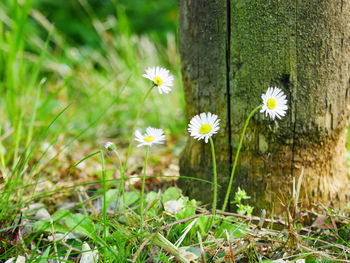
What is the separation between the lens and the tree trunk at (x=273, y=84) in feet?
4.89

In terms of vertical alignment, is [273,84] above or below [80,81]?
below

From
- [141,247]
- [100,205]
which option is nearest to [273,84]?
[141,247]

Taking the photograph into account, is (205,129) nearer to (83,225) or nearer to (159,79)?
(159,79)

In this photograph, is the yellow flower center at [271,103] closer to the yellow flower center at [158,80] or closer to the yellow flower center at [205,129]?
the yellow flower center at [205,129]

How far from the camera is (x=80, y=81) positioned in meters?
3.92

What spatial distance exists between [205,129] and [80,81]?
110 inches

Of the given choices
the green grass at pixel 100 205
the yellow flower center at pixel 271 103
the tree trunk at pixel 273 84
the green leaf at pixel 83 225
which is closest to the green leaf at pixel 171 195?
the green grass at pixel 100 205

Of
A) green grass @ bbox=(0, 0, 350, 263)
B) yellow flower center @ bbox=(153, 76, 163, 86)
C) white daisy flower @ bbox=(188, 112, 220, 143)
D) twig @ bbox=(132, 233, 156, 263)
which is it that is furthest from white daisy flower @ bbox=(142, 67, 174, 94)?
twig @ bbox=(132, 233, 156, 263)

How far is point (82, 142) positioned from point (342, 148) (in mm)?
1699

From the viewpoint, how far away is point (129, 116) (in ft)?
10.6

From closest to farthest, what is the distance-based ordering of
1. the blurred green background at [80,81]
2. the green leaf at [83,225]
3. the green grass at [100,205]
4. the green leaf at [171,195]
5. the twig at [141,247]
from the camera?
the twig at [141,247] < the green grass at [100,205] < the green leaf at [83,225] < the green leaf at [171,195] < the blurred green background at [80,81]

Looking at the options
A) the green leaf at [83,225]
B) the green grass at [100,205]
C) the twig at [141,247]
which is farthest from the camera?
the green leaf at [83,225]

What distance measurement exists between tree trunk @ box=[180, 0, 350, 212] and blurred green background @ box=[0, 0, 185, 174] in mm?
341

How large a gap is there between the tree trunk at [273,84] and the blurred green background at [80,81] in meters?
0.34
